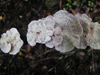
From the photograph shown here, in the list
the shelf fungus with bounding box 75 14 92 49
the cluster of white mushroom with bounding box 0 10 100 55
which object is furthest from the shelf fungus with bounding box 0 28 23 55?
the shelf fungus with bounding box 75 14 92 49

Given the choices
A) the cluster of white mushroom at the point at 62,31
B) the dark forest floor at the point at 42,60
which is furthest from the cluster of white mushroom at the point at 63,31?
the dark forest floor at the point at 42,60

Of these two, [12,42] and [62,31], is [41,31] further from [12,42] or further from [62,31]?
[12,42]

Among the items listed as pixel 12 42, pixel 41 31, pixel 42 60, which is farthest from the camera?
pixel 42 60

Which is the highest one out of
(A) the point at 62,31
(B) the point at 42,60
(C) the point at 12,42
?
(A) the point at 62,31

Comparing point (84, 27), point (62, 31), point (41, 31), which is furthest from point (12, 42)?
point (84, 27)

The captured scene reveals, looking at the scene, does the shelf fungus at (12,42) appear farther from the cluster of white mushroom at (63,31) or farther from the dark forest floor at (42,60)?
the dark forest floor at (42,60)

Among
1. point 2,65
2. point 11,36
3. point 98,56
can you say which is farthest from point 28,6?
point 98,56

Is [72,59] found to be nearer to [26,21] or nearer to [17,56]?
[17,56]

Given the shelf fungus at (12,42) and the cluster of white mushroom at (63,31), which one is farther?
the shelf fungus at (12,42)

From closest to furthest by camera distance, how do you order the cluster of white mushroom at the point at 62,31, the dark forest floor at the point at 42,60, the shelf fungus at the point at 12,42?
the cluster of white mushroom at the point at 62,31 → the shelf fungus at the point at 12,42 → the dark forest floor at the point at 42,60
